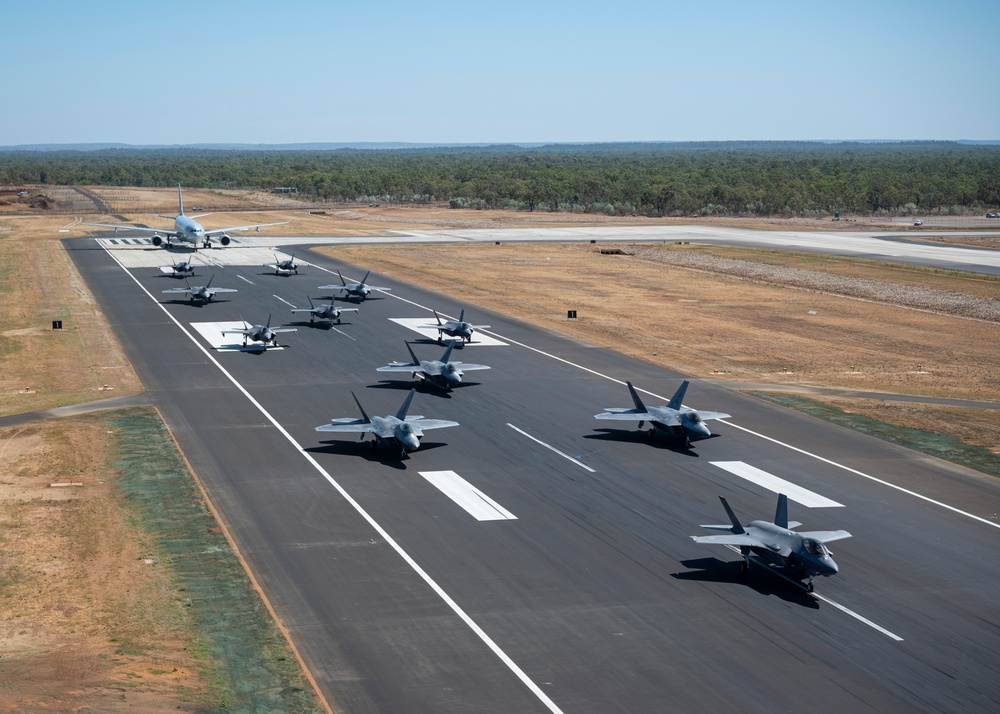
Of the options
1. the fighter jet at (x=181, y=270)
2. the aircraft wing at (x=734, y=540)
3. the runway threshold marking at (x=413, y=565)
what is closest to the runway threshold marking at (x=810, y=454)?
the aircraft wing at (x=734, y=540)

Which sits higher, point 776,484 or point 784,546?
point 784,546

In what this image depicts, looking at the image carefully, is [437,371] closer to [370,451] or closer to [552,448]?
[370,451]

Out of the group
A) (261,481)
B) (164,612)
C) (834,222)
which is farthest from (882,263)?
(164,612)

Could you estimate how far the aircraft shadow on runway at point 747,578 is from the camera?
1145 inches

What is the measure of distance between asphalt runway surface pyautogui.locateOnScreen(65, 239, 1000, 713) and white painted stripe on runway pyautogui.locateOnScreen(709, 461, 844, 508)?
0.27 meters

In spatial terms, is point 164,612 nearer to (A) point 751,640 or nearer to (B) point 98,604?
(B) point 98,604

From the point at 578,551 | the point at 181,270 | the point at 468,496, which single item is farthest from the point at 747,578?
the point at 181,270

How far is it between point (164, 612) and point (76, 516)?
892 cm

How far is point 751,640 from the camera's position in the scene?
1030 inches

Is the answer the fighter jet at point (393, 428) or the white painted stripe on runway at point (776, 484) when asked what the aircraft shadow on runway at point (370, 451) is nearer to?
the fighter jet at point (393, 428)

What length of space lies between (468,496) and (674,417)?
10.7m

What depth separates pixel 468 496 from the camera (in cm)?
3712

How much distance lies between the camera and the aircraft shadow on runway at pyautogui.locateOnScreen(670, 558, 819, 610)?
95.4 ft

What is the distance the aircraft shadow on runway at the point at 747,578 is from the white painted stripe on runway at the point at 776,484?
275 inches
